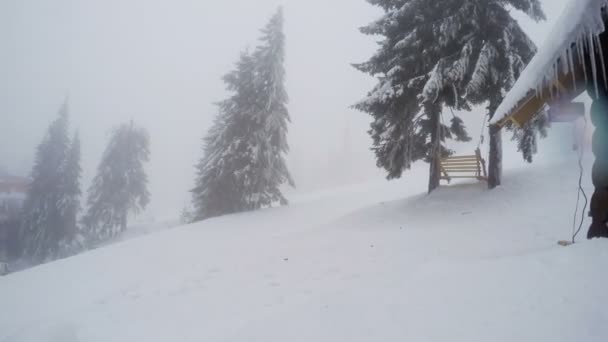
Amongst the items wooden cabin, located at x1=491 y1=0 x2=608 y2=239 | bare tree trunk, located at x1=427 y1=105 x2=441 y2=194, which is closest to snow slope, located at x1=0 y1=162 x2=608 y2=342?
bare tree trunk, located at x1=427 y1=105 x2=441 y2=194

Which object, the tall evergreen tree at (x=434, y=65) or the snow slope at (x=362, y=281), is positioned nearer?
the snow slope at (x=362, y=281)

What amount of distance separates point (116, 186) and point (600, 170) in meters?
30.8

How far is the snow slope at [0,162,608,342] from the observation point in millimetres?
2941

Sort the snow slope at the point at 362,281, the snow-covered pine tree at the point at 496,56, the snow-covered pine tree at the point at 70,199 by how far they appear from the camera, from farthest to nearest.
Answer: the snow-covered pine tree at the point at 70,199 → the snow-covered pine tree at the point at 496,56 → the snow slope at the point at 362,281

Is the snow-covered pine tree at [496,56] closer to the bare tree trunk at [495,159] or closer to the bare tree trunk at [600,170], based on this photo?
the bare tree trunk at [495,159]

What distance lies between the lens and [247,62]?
17359mm

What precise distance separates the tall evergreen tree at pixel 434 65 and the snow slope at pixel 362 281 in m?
2.40

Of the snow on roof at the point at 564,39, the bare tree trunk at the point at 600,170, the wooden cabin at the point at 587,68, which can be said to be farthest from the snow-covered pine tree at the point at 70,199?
the bare tree trunk at the point at 600,170

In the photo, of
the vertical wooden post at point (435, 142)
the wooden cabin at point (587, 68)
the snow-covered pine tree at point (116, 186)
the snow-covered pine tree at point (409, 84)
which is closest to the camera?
the wooden cabin at point (587, 68)

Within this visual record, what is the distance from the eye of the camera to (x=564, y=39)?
12.0 ft

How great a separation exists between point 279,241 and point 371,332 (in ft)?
19.2

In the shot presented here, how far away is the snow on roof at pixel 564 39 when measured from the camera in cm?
336

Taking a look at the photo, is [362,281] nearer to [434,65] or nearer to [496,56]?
[434,65]

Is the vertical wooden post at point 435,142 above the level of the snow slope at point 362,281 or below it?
above
